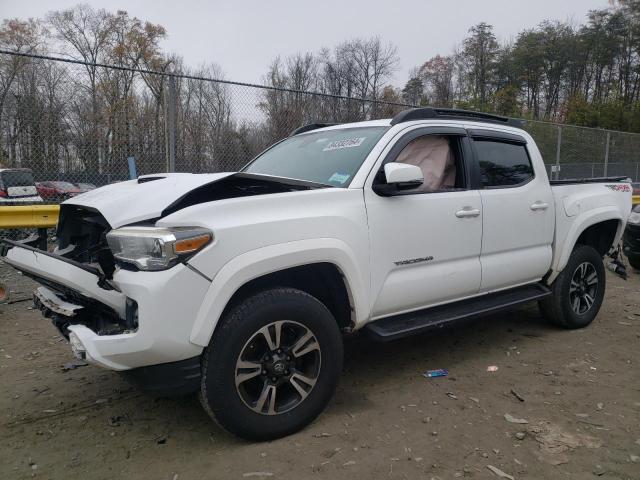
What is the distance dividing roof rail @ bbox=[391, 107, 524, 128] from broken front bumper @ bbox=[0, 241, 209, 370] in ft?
6.47

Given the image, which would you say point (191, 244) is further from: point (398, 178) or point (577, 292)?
point (577, 292)

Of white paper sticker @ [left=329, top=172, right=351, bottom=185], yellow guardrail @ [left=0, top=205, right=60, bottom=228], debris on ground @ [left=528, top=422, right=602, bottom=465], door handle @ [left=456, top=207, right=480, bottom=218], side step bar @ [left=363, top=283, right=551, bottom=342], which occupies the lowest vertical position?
debris on ground @ [left=528, top=422, right=602, bottom=465]

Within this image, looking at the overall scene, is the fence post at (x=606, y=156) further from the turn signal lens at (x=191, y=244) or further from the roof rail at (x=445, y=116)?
the turn signal lens at (x=191, y=244)

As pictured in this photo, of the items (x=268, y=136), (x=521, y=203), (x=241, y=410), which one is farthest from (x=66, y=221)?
(x=268, y=136)

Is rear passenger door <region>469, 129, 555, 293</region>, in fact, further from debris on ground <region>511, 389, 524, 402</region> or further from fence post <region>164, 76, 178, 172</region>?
fence post <region>164, 76, 178, 172</region>

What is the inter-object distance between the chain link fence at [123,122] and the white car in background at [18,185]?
0.22 metres

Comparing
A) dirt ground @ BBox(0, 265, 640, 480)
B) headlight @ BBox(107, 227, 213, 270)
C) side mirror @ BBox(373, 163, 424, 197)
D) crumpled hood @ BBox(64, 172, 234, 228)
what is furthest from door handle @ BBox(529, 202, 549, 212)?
headlight @ BBox(107, 227, 213, 270)

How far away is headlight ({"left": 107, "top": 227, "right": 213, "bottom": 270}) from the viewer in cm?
238

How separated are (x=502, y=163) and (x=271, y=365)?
266 cm

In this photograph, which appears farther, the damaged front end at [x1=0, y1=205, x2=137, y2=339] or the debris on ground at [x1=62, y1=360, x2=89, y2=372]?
the debris on ground at [x1=62, y1=360, x2=89, y2=372]

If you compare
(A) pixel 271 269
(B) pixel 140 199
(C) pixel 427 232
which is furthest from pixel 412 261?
(B) pixel 140 199

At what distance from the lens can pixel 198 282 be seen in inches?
95.3

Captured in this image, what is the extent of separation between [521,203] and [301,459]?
273 centimetres

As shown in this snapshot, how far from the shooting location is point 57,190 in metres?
6.40
